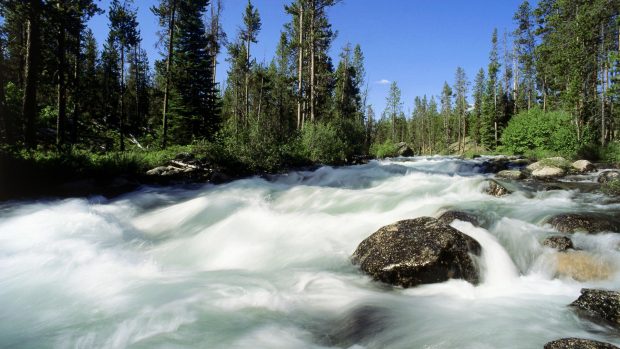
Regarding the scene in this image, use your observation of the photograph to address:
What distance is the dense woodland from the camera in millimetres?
19406

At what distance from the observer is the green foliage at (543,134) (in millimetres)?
30594

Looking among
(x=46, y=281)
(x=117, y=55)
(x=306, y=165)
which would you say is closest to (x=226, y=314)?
(x=46, y=281)

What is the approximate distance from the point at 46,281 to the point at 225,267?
10.4 feet

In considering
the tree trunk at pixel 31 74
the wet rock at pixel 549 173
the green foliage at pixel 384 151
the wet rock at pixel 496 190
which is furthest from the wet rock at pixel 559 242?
the green foliage at pixel 384 151

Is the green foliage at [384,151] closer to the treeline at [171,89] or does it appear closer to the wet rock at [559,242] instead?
the treeline at [171,89]

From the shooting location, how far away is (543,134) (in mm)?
32781

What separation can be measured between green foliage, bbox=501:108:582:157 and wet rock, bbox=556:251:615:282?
26309 mm

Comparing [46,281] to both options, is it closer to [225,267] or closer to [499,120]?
[225,267]

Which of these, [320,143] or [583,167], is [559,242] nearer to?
[583,167]

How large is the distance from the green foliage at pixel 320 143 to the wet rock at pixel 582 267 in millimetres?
17389

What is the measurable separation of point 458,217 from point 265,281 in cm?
460

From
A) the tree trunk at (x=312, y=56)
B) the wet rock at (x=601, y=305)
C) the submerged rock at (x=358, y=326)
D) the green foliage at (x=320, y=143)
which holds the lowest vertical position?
the submerged rock at (x=358, y=326)

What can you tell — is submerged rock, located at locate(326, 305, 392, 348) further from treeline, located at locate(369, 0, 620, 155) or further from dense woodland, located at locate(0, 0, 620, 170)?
treeline, located at locate(369, 0, 620, 155)

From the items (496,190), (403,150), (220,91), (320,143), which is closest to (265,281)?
(496,190)
